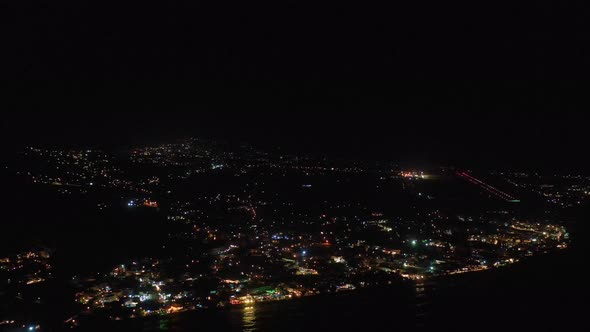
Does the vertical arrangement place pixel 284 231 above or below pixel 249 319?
below

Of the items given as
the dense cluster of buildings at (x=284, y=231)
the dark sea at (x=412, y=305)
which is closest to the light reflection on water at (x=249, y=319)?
the dark sea at (x=412, y=305)

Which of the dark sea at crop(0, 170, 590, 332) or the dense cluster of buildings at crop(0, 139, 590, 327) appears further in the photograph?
the dense cluster of buildings at crop(0, 139, 590, 327)

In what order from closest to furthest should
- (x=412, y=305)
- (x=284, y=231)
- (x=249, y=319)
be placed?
(x=249, y=319)
(x=412, y=305)
(x=284, y=231)

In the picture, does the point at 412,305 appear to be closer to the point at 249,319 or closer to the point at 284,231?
the point at 249,319

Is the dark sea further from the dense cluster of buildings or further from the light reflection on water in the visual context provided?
the dense cluster of buildings

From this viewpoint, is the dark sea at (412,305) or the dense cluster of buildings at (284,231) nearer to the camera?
the dark sea at (412,305)

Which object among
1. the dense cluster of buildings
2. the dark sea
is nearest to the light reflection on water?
the dark sea

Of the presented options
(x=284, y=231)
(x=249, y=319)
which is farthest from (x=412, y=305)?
(x=284, y=231)

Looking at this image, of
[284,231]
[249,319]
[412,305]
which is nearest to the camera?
[249,319]

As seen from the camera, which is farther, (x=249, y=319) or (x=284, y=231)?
(x=284, y=231)

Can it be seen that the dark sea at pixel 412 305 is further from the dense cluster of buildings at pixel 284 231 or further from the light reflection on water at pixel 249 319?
the dense cluster of buildings at pixel 284 231

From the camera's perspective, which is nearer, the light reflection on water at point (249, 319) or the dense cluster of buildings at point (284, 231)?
the light reflection on water at point (249, 319)

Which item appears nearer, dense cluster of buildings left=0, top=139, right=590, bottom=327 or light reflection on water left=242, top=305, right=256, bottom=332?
light reflection on water left=242, top=305, right=256, bottom=332
